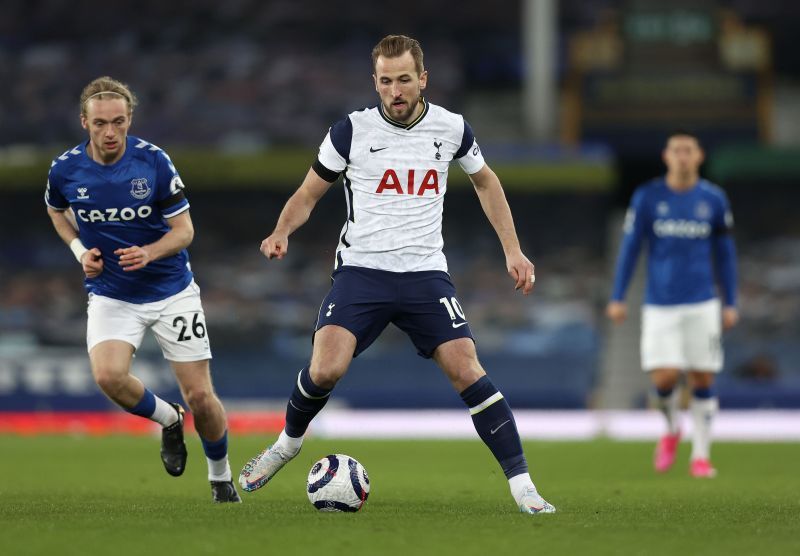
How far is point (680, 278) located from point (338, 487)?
494 cm

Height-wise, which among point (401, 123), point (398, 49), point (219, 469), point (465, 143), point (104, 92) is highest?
point (398, 49)

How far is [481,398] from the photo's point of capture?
22.4 feet

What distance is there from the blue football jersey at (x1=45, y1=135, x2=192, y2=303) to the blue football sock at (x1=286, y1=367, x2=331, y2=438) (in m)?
1.13

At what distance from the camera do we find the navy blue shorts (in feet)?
22.6

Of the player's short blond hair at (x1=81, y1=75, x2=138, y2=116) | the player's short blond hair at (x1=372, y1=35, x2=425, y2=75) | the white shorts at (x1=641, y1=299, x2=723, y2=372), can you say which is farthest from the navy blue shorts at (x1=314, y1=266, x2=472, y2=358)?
the white shorts at (x1=641, y1=299, x2=723, y2=372)

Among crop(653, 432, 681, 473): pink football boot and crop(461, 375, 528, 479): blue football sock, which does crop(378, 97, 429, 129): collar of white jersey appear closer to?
crop(461, 375, 528, 479): blue football sock

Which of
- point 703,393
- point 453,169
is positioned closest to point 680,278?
point 703,393

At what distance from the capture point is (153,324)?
769cm

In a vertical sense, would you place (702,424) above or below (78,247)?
below

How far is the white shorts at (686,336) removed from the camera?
35.9 feet

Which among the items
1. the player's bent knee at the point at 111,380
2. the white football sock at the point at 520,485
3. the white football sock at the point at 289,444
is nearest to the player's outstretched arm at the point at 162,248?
the player's bent knee at the point at 111,380

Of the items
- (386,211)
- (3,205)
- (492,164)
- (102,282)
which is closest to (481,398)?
(386,211)

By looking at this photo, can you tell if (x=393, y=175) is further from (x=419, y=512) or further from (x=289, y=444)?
(x=419, y=512)

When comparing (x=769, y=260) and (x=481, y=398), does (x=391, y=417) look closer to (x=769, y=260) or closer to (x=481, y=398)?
(x=769, y=260)
